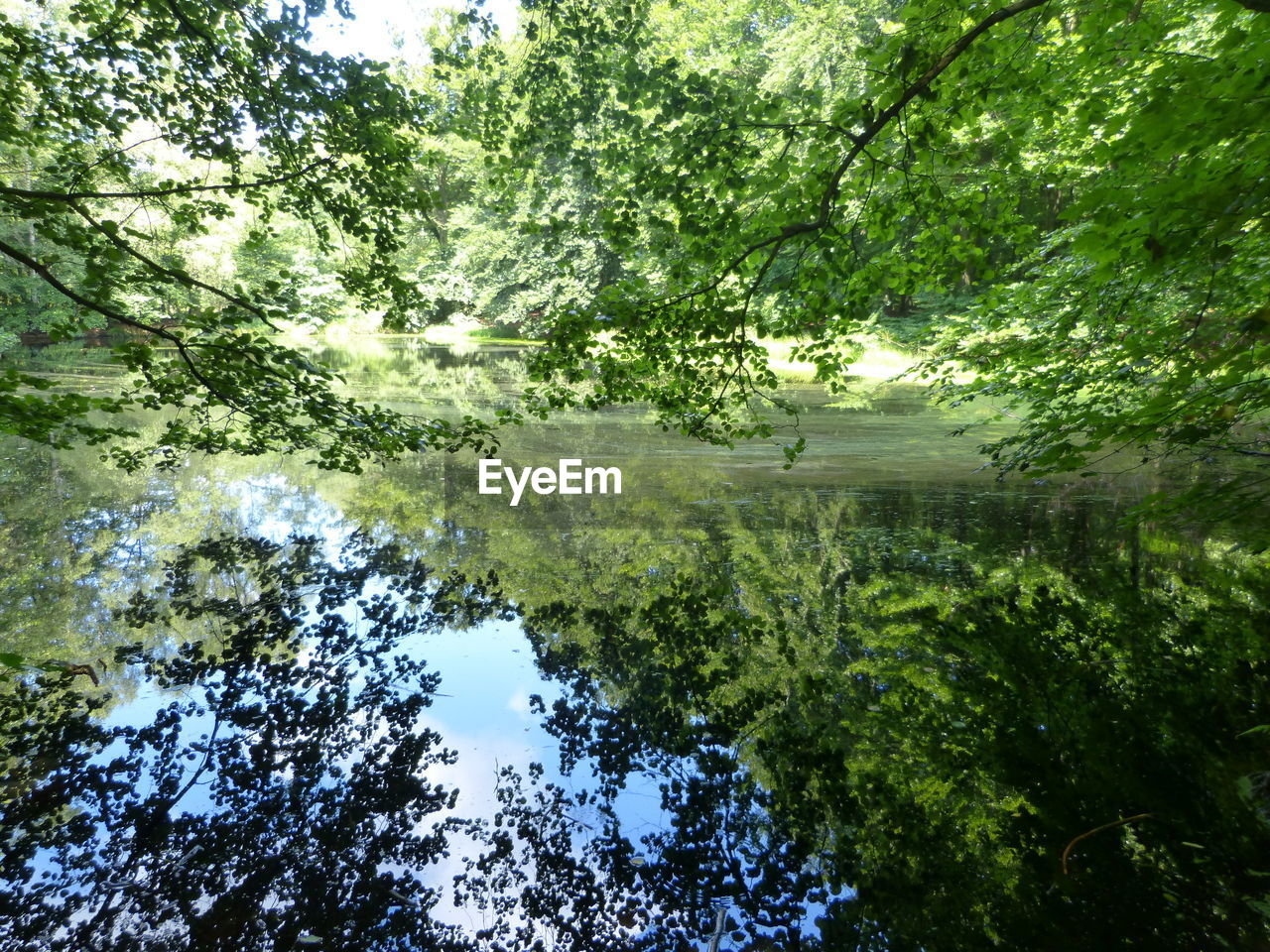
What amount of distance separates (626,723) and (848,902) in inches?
69.6

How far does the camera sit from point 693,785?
3.88 m

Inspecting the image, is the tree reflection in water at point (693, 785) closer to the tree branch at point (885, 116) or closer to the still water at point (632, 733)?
the still water at point (632, 733)

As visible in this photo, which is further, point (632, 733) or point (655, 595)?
point (655, 595)

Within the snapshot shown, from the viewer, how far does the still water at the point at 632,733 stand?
118 inches

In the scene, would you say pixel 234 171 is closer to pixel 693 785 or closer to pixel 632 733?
pixel 632 733

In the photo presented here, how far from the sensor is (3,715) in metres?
4.30

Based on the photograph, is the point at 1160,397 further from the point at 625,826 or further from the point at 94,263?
the point at 94,263
